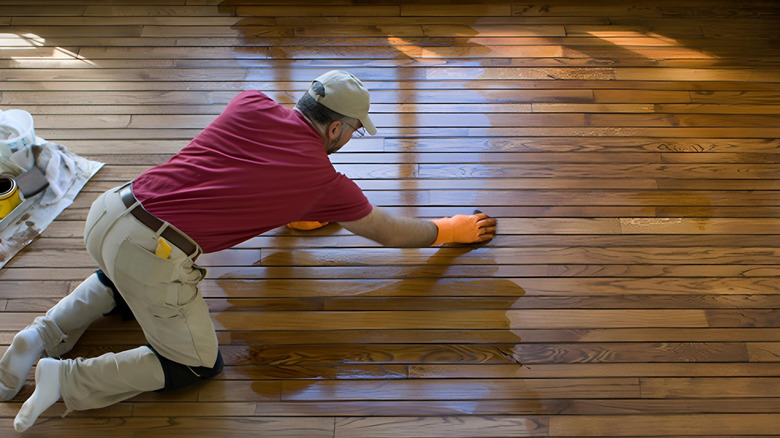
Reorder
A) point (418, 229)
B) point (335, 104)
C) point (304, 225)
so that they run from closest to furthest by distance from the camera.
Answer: point (335, 104), point (418, 229), point (304, 225)

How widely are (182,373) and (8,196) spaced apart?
4.12 feet

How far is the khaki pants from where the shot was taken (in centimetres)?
228

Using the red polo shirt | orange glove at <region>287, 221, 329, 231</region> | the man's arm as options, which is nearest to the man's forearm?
the man's arm

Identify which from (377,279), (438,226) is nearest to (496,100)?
(438,226)

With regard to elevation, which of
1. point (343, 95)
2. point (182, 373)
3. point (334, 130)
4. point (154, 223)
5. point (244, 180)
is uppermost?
point (343, 95)

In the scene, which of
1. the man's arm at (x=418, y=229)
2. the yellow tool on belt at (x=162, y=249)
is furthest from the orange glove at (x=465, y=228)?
the yellow tool on belt at (x=162, y=249)

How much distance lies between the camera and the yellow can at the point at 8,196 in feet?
10.1

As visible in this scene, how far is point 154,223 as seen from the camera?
7.41 feet

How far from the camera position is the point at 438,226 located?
9.50 feet

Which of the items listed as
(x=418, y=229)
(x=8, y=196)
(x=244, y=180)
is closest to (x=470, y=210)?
(x=418, y=229)

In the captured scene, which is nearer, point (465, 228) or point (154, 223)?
point (154, 223)

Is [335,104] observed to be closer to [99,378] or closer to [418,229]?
[418,229]

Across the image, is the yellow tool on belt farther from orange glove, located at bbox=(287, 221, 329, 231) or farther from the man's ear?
orange glove, located at bbox=(287, 221, 329, 231)

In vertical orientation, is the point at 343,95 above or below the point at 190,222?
above
